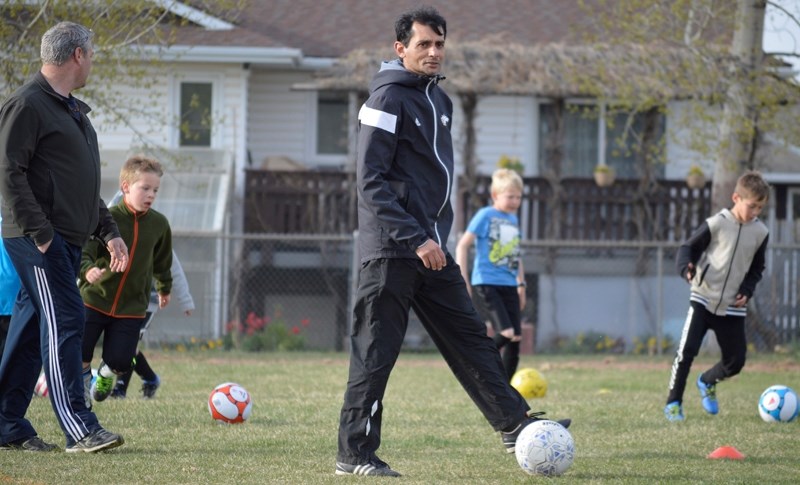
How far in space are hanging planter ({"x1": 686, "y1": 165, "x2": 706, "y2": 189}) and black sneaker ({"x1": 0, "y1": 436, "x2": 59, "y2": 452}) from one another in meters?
15.7

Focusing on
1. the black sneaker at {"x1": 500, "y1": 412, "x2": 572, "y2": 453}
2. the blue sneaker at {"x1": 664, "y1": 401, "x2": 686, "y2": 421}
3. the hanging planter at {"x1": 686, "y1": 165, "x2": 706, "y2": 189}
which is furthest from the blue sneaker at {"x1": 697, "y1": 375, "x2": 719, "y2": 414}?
the hanging planter at {"x1": 686, "y1": 165, "x2": 706, "y2": 189}

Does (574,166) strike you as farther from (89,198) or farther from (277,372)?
(89,198)

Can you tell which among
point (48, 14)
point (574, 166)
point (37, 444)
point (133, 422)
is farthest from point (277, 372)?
point (574, 166)

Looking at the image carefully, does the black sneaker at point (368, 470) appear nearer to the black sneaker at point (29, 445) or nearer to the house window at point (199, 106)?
the black sneaker at point (29, 445)

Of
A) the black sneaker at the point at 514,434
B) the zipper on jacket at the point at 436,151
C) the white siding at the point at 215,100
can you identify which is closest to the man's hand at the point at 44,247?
the zipper on jacket at the point at 436,151

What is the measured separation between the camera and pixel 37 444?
21.3 ft

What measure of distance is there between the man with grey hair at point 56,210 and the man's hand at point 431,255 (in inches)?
77.1

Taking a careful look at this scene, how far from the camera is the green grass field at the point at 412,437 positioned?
5.93 metres

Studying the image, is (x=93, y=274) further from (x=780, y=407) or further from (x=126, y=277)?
(x=780, y=407)

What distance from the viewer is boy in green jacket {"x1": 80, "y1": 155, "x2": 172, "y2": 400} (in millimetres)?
8062

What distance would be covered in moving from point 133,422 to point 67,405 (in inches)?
67.7

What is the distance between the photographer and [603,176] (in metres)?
20.5

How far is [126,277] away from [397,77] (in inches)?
123

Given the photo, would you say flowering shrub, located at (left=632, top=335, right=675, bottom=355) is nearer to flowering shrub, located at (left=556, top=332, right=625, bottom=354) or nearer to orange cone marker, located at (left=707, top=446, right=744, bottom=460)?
flowering shrub, located at (left=556, top=332, right=625, bottom=354)
